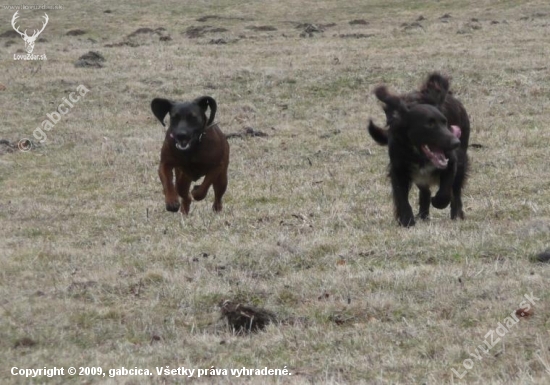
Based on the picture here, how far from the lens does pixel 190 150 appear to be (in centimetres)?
1073

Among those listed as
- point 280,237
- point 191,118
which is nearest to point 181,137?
point 191,118

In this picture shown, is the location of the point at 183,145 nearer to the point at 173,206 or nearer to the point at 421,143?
the point at 173,206

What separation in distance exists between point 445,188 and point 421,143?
540 millimetres

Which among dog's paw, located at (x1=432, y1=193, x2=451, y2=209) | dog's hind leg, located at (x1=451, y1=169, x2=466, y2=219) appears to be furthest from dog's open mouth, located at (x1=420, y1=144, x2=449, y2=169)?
dog's hind leg, located at (x1=451, y1=169, x2=466, y2=219)

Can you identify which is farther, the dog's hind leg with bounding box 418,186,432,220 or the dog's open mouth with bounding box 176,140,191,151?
the dog's open mouth with bounding box 176,140,191,151

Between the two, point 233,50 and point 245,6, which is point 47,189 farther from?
point 245,6

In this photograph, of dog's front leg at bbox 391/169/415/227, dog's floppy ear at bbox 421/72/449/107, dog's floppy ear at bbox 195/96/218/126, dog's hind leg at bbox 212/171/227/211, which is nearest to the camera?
dog's front leg at bbox 391/169/415/227

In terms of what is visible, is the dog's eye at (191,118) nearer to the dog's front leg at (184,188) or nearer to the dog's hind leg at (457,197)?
the dog's front leg at (184,188)

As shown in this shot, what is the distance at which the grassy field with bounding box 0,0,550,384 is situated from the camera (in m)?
5.93

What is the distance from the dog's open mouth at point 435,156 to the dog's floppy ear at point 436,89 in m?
0.64

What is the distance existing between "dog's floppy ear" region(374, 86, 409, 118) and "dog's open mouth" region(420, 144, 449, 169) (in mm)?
422

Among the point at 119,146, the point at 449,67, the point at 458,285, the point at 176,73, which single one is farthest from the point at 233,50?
the point at 458,285

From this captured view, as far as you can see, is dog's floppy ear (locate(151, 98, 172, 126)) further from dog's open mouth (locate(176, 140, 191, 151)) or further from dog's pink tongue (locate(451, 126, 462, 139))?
dog's pink tongue (locate(451, 126, 462, 139))

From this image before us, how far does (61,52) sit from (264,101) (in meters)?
11.4
